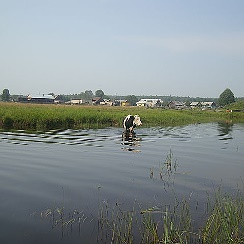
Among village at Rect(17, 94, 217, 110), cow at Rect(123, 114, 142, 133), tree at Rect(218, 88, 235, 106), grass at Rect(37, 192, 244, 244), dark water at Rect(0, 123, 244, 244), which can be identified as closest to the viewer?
grass at Rect(37, 192, 244, 244)


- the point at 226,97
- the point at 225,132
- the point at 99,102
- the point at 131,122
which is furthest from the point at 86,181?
the point at 226,97

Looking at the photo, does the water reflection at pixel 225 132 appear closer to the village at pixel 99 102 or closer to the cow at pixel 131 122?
the cow at pixel 131 122

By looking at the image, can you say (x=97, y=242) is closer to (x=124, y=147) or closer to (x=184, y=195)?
(x=184, y=195)

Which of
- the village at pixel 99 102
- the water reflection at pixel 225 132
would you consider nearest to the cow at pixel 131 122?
the water reflection at pixel 225 132

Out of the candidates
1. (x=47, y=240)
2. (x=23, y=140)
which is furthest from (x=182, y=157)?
(x=47, y=240)

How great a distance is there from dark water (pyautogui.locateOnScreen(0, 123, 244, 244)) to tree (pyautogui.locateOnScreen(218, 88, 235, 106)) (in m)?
142

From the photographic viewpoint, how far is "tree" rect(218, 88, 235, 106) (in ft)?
502

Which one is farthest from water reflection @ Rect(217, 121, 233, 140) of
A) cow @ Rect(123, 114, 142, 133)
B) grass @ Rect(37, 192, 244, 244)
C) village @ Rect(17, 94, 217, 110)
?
village @ Rect(17, 94, 217, 110)

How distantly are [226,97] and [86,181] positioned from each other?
15381 centimetres

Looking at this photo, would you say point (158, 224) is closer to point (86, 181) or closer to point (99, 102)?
point (86, 181)

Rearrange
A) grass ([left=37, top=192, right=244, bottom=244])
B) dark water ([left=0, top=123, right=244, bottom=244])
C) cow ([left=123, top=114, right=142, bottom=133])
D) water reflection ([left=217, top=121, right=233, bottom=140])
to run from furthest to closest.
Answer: cow ([left=123, top=114, right=142, bottom=133]) < water reflection ([left=217, top=121, right=233, bottom=140]) < dark water ([left=0, top=123, right=244, bottom=244]) < grass ([left=37, top=192, right=244, bottom=244])

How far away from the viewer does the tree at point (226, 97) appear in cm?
15288

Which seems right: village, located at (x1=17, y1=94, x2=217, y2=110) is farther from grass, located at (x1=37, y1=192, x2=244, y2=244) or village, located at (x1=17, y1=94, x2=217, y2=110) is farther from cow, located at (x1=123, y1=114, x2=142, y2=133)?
grass, located at (x1=37, y1=192, x2=244, y2=244)

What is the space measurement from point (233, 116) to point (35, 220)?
79348 millimetres
